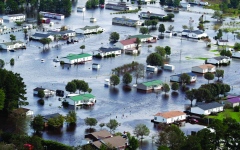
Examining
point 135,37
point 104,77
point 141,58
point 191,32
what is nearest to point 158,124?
point 104,77

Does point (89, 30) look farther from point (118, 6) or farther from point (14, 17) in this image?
point (118, 6)

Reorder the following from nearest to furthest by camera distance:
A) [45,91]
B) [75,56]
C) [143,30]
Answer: [45,91], [75,56], [143,30]

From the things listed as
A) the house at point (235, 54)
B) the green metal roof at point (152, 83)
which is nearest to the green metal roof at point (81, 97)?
the green metal roof at point (152, 83)

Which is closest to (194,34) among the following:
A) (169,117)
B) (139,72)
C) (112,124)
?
(139,72)

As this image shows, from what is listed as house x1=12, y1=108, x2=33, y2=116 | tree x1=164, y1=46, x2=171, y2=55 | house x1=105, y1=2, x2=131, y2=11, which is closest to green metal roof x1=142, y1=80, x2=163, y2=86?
tree x1=164, y1=46, x2=171, y2=55

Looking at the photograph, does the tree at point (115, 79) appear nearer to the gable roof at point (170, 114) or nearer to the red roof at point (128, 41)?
the gable roof at point (170, 114)
